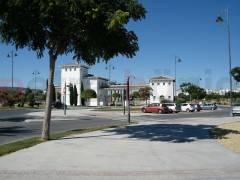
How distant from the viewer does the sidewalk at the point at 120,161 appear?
962cm

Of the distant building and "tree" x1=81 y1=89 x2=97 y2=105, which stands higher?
the distant building

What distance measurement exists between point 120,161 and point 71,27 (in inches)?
243

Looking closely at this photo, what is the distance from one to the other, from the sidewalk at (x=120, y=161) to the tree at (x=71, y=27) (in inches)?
155

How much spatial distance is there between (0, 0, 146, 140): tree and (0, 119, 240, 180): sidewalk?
12.9ft

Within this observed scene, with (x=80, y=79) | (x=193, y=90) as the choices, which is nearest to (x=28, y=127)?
(x=80, y=79)

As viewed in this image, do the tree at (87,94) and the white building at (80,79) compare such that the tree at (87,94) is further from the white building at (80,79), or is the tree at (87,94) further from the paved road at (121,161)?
the paved road at (121,161)

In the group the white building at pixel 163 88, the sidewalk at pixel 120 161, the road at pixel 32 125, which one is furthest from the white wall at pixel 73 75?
the sidewalk at pixel 120 161

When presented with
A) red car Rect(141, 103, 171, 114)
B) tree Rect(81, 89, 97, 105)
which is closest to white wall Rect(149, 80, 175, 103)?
tree Rect(81, 89, 97, 105)

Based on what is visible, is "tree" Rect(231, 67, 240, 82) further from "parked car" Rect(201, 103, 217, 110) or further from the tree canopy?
the tree canopy

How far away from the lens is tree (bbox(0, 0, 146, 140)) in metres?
15.2

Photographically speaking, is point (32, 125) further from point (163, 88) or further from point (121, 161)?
point (163, 88)

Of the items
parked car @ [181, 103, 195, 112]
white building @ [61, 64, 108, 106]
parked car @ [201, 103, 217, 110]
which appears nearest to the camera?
parked car @ [181, 103, 195, 112]

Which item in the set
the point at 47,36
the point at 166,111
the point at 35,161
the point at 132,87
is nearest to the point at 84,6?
the point at 47,36

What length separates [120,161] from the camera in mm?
11555
